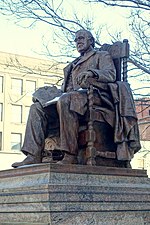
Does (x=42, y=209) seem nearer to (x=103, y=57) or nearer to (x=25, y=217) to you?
(x=25, y=217)

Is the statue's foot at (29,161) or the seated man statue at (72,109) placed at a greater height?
the seated man statue at (72,109)

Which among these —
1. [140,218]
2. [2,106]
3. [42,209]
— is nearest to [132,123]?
[140,218]

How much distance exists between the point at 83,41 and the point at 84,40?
19 mm

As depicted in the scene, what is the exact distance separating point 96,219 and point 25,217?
72cm

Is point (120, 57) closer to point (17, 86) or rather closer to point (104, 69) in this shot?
point (104, 69)

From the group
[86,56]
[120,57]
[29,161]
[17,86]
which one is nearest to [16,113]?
[17,86]

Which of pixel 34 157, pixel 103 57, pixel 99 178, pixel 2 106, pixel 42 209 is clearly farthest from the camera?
pixel 2 106

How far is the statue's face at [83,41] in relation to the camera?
6312 mm

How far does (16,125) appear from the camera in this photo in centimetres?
3600

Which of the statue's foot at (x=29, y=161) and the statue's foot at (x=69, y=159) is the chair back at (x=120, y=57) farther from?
the statue's foot at (x=29, y=161)

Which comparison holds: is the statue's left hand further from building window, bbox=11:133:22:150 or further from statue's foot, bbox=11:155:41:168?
building window, bbox=11:133:22:150

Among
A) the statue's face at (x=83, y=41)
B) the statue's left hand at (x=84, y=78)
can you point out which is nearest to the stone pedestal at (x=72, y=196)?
the statue's left hand at (x=84, y=78)

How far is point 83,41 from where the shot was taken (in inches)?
250

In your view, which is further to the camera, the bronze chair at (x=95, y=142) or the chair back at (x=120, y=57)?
the chair back at (x=120, y=57)
